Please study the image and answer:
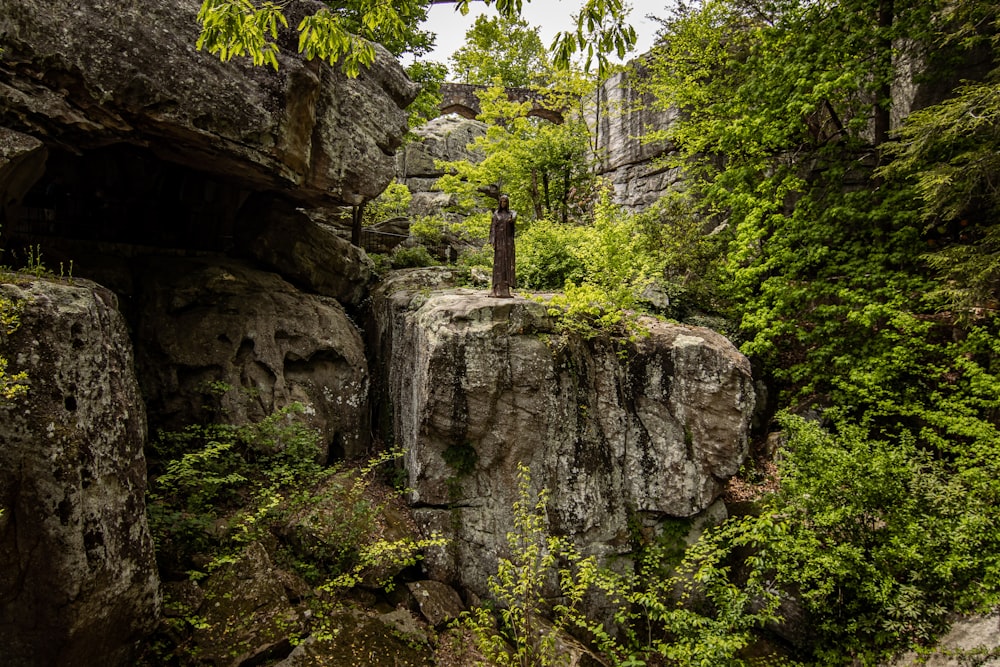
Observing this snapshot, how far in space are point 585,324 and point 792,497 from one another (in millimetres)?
3627

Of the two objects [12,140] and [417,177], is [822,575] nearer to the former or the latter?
[12,140]

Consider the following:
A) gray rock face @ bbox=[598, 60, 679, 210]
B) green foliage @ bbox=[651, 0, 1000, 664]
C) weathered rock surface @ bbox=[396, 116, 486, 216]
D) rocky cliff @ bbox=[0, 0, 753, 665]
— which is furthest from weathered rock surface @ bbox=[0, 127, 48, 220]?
gray rock face @ bbox=[598, 60, 679, 210]

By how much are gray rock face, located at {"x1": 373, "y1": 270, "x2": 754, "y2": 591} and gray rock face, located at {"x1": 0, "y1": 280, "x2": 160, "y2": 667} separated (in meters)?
3.43

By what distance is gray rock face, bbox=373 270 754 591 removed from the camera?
7.05 meters

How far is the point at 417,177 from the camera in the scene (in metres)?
21.5

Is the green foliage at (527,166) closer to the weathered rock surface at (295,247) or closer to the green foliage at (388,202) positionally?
the green foliage at (388,202)

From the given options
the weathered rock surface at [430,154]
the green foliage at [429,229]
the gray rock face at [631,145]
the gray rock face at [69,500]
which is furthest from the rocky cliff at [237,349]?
the weathered rock surface at [430,154]

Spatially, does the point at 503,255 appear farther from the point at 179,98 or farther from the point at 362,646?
the point at 362,646

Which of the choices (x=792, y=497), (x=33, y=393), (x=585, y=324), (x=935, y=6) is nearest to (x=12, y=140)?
(x=33, y=393)

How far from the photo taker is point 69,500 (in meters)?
4.12

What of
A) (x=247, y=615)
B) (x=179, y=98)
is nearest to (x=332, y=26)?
(x=179, y=98)

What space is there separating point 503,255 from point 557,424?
9.07 ft

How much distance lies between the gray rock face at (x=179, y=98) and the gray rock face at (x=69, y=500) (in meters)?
2.80

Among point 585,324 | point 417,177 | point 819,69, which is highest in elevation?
point 417,177
